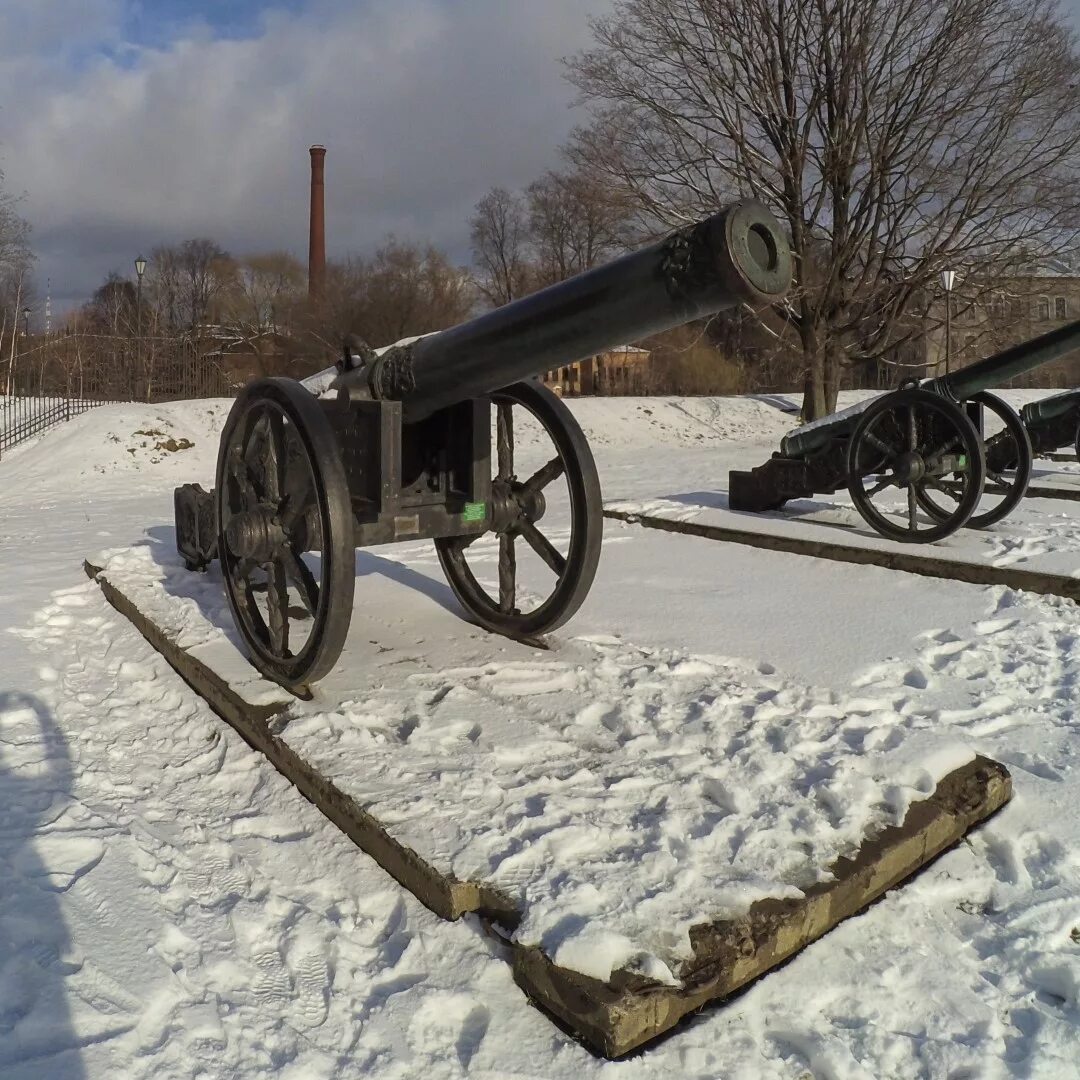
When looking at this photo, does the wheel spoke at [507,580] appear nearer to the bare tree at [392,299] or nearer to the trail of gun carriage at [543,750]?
the trail of gun carriage at [543,750]

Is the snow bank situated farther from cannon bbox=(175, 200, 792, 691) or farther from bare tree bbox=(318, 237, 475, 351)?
bare tree bbox=(318, 237, 475, 351)

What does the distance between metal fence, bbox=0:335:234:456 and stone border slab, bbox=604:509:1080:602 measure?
14.8 m

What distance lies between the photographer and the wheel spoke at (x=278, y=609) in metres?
3.85

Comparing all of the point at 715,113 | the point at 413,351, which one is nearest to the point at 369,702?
the point at 413,351

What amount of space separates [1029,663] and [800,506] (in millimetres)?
4707

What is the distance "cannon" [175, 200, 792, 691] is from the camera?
106 inches

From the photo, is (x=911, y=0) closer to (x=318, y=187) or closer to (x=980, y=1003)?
(x=980, y=1003)

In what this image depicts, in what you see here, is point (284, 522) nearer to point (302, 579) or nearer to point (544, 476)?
point (302, 579)

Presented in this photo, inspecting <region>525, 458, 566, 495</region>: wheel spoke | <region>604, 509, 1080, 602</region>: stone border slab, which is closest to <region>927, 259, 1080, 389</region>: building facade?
<region>604, 509, 1080, 602</region>: stone border slab

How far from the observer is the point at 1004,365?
7000 millimetres

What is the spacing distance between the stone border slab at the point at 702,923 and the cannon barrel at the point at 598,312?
1.40 metres

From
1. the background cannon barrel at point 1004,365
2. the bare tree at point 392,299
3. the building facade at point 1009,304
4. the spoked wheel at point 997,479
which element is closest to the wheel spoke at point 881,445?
the spoked wheel at point 997,479

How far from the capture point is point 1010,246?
59.4ft

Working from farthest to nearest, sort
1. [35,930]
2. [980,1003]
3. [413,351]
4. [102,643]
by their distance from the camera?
[102,643]
[413,351]
[35,930]
[980,1003]
